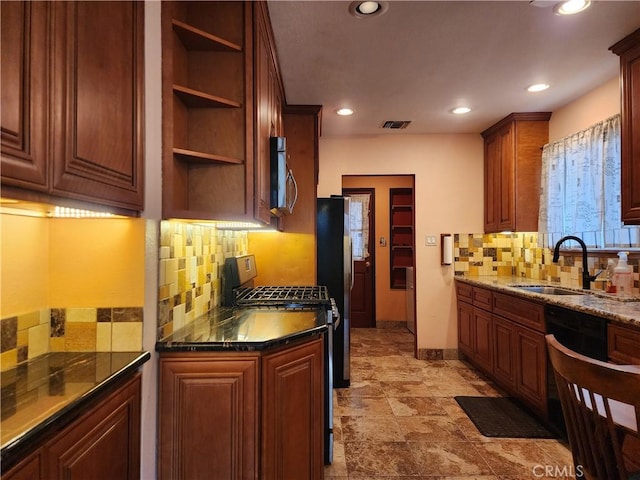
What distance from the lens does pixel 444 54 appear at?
2330 millimetres

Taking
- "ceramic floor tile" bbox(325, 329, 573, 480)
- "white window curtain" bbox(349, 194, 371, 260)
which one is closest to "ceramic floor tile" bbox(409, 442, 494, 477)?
"ceramic floor tile" bbox(325, 329, 573, 480)

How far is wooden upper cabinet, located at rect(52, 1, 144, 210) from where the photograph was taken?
33.7 inches

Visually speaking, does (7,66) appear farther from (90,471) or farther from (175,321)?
(175,321)

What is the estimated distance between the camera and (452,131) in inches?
156

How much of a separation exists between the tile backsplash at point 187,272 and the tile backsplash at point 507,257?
2784mm

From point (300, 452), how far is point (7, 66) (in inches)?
64.4

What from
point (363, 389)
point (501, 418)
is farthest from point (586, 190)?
point (363, 389)

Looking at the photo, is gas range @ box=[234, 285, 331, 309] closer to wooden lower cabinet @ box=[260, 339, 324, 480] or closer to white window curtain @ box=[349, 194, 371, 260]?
wooden lower cabinet @ box=[260, 339, 324, 480]

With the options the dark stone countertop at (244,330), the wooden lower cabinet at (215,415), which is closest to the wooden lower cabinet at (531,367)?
the dark stone countertop at (244,330)

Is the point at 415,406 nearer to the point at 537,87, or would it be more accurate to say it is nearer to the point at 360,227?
the point at 537,87

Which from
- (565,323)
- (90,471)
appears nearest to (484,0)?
(565,323)

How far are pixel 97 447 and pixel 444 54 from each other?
265 cm

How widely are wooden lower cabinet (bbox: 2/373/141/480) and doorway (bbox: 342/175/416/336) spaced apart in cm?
464

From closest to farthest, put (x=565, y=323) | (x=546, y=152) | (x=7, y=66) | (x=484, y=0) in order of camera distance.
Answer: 1. (x=7, y=66)
2. (x=484, y=0)
3. (x=565, y=323)
4. (x=546, y=152)
